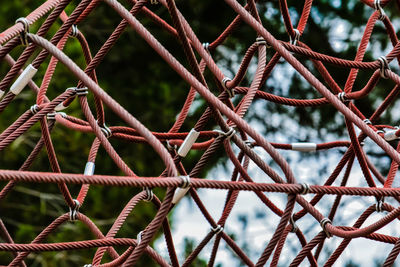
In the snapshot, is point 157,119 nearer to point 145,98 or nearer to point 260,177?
point 145,98

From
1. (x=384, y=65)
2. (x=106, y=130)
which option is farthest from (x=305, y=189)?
(x=106, y=130)

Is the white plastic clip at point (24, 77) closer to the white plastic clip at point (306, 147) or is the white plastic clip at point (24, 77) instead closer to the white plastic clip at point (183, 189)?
the white plastic clip at point (183, 189)

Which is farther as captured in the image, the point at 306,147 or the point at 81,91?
the point at 306,147

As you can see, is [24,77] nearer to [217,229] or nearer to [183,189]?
[183,189]

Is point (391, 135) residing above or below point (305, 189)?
above

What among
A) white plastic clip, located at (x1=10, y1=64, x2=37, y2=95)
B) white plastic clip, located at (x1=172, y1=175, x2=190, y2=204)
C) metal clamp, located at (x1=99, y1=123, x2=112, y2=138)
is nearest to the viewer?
white plastic clip, located at (x1=172, y1=175, x2=190, y2=204)

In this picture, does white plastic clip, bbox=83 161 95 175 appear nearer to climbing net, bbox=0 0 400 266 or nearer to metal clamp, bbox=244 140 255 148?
climbing net, bbox=0 0 400 266

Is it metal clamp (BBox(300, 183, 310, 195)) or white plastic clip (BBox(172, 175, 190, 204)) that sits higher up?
metal clamp (BBox(300, 183, 310, 195))

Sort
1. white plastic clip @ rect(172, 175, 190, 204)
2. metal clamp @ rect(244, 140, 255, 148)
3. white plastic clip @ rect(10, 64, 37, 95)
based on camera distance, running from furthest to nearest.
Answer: metal clamp @ rect(244, 140, 255, 148)
white plastic clip @ rect(10, 64, 37, 95)
white plastic clip @ rect(172, 175, 190, 204)

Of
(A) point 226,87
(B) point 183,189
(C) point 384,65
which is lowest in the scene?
(B) point 183,189

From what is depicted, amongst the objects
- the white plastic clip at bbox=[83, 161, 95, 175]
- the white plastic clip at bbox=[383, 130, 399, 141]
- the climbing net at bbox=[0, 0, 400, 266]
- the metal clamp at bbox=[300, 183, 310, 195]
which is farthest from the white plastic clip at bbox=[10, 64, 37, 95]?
the white plastic clip at bbox=[383, 130, 399, 141]

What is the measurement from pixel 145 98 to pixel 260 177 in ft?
2.02

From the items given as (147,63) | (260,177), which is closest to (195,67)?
(260,177)

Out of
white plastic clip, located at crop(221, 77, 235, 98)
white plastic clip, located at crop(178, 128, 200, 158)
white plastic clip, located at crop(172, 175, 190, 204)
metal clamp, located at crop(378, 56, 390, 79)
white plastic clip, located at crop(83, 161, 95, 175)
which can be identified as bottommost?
white plastic clip, located at crop(172, 175, 190, 204)
